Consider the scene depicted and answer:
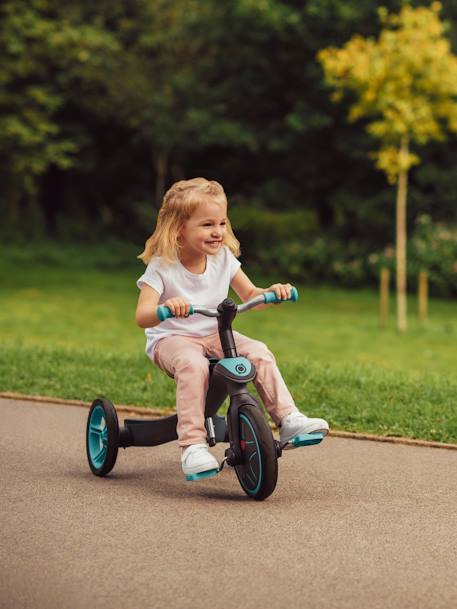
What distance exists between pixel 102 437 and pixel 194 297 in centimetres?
90

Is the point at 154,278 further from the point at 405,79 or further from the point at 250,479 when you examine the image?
the point at 405,79

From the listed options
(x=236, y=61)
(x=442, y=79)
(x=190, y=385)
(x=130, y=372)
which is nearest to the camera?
(x=190, y=385)

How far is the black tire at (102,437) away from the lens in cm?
538

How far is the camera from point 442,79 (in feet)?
49.3

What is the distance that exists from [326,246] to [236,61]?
591cm

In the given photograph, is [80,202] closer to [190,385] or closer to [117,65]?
[117,65]

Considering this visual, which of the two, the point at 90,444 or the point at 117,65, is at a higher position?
the point at 117,65

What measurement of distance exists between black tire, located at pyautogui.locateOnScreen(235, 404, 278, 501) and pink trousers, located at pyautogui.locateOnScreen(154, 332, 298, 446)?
227 mm

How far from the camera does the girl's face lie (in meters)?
5.27

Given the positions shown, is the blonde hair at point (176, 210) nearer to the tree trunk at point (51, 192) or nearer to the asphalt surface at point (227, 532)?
the asphalt surface at point (227, 532)

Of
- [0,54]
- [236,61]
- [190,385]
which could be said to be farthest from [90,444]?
[236,61]

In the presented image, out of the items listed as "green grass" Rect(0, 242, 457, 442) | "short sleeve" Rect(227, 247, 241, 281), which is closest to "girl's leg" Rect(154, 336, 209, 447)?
"short sleeve" Rect(227, 247, 241, 281)

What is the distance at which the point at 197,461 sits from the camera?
16.1 feet

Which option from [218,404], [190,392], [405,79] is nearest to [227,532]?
[190,392]
